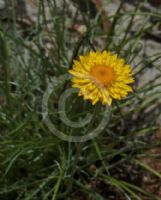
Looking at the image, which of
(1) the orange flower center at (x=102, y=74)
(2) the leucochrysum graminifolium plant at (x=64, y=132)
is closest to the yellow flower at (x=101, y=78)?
(1) the orange flower center at (x=102, y=74)

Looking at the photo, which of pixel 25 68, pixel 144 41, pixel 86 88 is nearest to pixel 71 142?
pixel 25 68

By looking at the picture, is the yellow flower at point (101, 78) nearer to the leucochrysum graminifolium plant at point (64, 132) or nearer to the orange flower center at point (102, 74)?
the orange flower center at point (102, 74)

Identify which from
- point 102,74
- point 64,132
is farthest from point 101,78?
point 64,132

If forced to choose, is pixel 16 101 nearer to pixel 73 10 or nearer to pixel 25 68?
pixel 25 68

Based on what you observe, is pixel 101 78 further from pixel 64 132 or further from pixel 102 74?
pixel 64 132

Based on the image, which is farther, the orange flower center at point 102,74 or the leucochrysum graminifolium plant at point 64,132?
the leucochrysum graminifolium plant at point 64,132

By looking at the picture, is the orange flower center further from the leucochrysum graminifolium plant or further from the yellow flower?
the leucochrysum graminifolium plant
